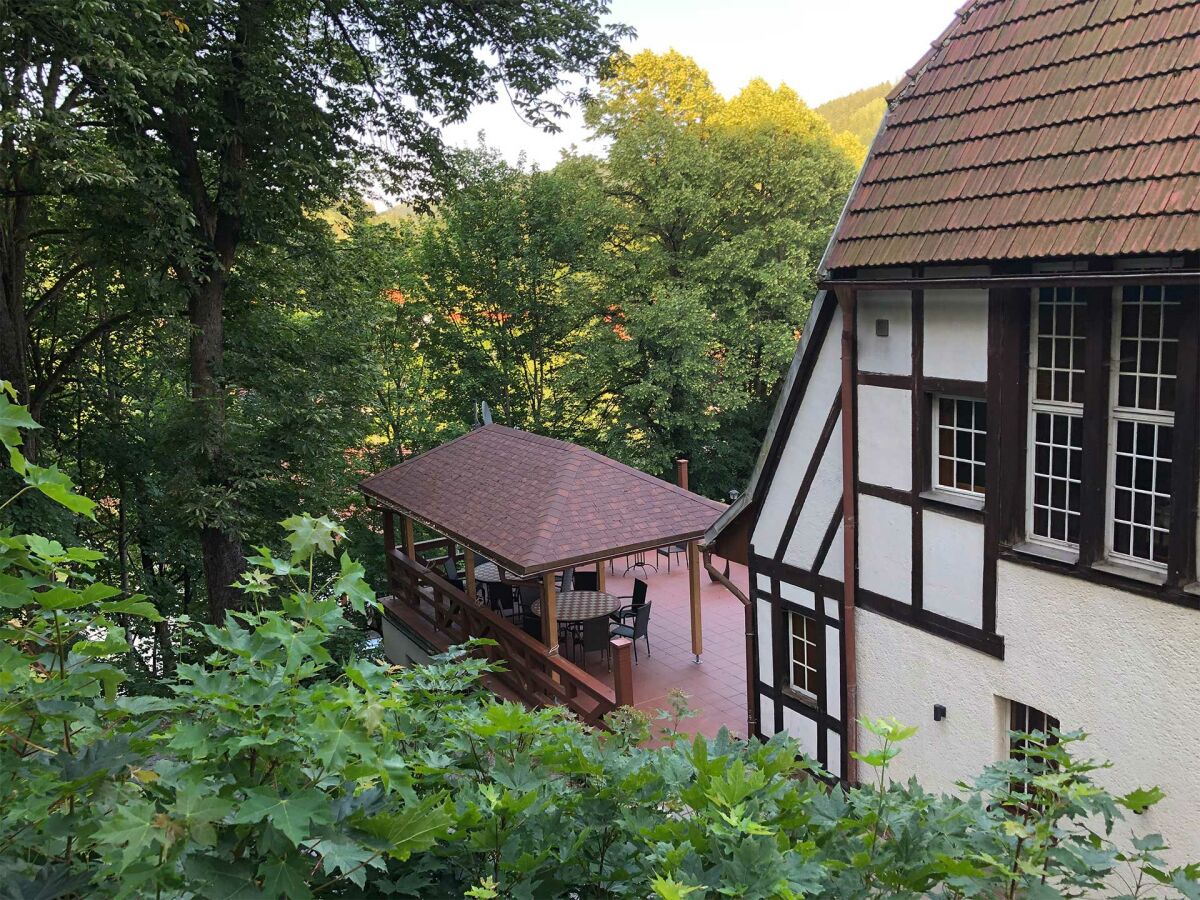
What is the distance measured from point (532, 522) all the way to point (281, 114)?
6196mm

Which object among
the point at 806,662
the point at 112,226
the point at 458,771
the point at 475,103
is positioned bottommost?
the point at 806,662

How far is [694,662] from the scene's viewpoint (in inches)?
492

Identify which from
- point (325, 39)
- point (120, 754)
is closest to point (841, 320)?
point (120, 754)

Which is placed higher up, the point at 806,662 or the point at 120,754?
the point at 120,754

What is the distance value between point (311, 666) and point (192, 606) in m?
16.3

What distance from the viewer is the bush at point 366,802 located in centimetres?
168

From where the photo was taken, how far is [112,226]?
11594mm

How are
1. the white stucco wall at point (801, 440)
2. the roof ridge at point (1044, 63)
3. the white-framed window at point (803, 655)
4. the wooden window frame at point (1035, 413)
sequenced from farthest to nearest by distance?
the white-framed window at point (803, 655), the white stucco wall at point (801, 440), the wooden window frame at point (1035, 413), the roof ridge at point (1044, 63)

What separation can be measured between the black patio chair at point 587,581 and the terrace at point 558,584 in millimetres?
25

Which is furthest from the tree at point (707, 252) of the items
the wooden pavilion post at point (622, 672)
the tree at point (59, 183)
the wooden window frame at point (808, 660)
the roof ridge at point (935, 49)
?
the roof ridge at point (935, 49)

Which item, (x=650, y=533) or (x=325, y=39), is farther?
(x=325, y=39)

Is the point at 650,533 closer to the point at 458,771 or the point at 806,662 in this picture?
the point at 806,662

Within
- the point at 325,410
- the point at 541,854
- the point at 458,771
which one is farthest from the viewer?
the point at 325,410

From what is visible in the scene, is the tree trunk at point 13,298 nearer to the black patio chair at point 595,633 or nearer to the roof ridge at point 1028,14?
the black patio chair at point 595,633
